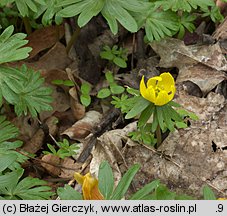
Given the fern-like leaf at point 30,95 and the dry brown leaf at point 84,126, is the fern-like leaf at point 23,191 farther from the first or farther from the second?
the dry brown leaf at point 84,126

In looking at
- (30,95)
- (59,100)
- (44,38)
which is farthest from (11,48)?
(44,38)

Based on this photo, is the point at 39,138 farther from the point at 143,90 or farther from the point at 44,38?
the point at 143,90

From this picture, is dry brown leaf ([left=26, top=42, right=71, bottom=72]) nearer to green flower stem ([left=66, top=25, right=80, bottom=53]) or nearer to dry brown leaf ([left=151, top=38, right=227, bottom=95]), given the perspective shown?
green flower stem ([left=66, top=25, right=80, bottom=53])

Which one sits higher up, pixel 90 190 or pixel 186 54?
pixel 90 190

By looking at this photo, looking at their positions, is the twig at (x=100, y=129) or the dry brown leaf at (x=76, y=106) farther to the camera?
the dry brown leaf at (x=76, y=106)

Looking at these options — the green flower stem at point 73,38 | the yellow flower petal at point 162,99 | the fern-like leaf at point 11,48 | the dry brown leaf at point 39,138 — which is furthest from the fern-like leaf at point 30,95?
the yellow flower petal at point 162,99

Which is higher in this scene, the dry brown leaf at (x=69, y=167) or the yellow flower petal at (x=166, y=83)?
the yellow flower petal at (x=166, y=83)

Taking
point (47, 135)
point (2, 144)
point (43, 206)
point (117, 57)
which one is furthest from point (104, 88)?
point (43, 206)

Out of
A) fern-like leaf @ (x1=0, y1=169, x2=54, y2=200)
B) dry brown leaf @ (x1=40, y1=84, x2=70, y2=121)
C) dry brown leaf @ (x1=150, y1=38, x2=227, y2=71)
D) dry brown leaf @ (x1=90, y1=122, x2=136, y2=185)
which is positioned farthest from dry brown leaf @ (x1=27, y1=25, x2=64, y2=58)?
fern-like leaf @ (x1=0, y1=169, x2=54, y2=200)
